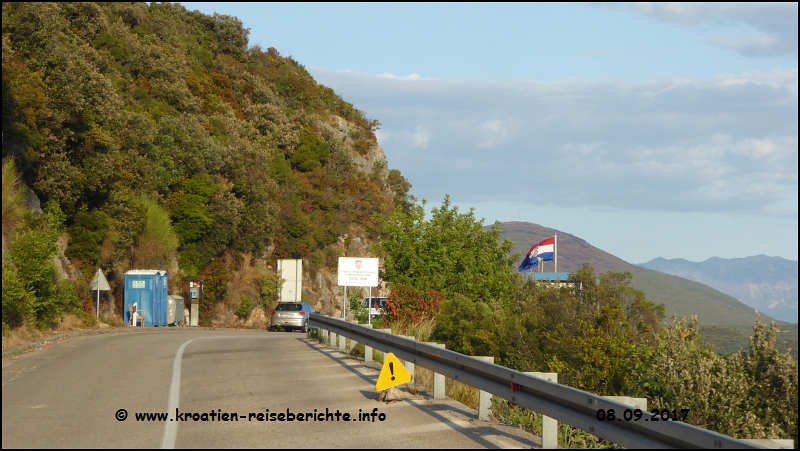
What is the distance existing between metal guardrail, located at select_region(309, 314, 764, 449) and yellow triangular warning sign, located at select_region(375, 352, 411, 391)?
575 mm

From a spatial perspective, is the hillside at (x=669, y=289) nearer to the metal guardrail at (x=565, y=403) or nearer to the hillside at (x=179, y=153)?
the hillside at (x=179, y=153)

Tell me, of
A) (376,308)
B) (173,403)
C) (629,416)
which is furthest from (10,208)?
(629,416)

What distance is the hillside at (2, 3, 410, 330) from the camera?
33.7 m

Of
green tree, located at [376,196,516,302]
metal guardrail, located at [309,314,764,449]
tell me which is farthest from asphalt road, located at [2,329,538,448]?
green tree, located at [376,196,516,302]

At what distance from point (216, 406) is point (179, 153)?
148ft

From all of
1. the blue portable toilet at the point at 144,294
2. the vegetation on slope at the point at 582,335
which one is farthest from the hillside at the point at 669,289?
the vegetation on slope at the point at 582,335

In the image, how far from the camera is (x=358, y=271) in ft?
88.3

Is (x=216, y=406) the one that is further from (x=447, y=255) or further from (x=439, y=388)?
(x=447, y=255)

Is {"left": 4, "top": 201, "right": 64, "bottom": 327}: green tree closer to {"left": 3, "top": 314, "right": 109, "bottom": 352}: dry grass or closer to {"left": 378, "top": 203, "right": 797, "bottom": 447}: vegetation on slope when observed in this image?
{"left": 3, "top": 314, "right": 109, "bottom": 352}: dry grass

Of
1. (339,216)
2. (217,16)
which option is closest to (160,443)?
(339,216)

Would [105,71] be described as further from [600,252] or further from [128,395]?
[600,252]

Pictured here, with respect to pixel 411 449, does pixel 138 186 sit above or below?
above

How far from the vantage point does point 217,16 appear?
9038 cm

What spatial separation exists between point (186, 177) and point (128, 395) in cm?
4393
